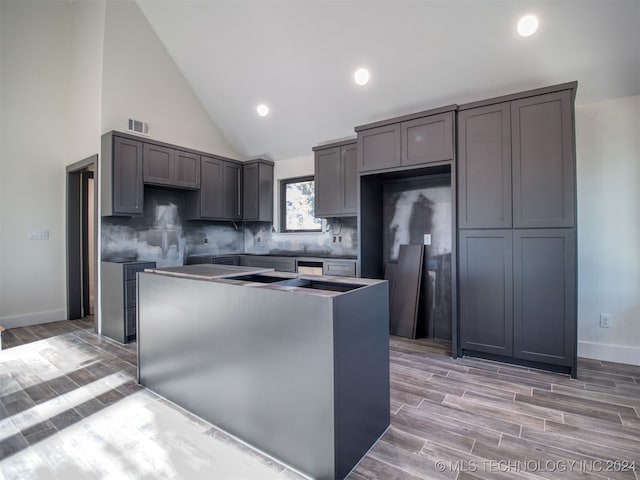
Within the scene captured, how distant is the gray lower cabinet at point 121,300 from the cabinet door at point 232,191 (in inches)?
68.4

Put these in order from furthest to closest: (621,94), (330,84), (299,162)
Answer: (299,162) → (330,84) → (621,94)

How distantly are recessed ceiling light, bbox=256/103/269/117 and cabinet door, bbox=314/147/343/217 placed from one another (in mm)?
1027

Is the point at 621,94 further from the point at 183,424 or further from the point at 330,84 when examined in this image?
the point at 183,424

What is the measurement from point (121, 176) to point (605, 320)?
18.0ft

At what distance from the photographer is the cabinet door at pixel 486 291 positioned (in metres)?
2.97

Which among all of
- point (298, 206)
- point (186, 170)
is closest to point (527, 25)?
point (298, 206)

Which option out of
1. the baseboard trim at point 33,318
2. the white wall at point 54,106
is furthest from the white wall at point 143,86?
the baseboard trim at point 33,318

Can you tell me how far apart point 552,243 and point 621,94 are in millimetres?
1601

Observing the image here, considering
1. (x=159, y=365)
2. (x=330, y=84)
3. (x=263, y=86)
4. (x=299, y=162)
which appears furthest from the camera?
(x=299, y=162)

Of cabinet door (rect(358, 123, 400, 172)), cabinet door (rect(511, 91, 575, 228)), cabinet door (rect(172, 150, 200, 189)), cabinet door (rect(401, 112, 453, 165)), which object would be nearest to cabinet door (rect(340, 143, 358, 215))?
cabinet door (rect(358, 123, 400, 172))

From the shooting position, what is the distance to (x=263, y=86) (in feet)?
14.6

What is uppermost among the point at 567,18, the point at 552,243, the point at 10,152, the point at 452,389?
the point at 567,18

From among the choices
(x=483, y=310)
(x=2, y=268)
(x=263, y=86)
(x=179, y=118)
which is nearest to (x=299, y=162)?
(x=263, y=86)

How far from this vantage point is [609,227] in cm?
305
